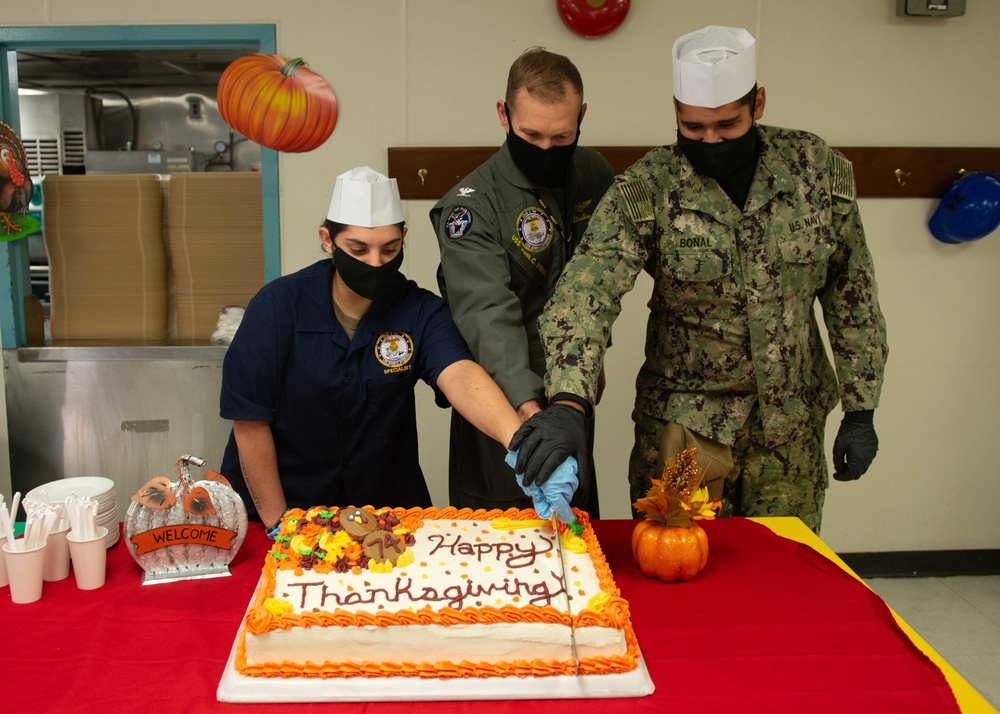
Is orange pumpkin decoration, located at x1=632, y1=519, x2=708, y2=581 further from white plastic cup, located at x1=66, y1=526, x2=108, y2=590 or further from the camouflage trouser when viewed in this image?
white plastic cup, located at x1=66, y1=526, x2=108, y2=590

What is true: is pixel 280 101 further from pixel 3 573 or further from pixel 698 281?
pixel 3 573

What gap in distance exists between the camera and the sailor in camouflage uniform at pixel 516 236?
1.87m

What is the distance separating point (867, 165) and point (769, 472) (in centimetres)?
172

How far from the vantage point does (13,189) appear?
2877mm

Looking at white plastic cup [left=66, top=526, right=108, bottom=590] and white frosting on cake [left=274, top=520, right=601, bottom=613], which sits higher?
white frosting on cake [left=274, top=520, right=601, bottom=613]

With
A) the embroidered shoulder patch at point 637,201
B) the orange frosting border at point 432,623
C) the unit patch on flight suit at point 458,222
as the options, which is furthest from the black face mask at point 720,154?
the orange frosting border at point 432,623

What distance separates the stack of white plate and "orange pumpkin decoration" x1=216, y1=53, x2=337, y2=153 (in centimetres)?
178

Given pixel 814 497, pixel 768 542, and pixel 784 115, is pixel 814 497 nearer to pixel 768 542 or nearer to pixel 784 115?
pixel 768 542

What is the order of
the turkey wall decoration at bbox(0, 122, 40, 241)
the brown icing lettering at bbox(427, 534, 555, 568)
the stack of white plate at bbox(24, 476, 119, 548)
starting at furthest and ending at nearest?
1. the turkey wall decoration at bbox(0, 122, 40, 241)
2. the stack of white plate at bbox(24, 476, 119, 548)
3. the brown icing lettering at bbox(427, 534, 555, 568)

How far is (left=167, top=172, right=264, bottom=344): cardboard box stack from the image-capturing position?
3.23 m

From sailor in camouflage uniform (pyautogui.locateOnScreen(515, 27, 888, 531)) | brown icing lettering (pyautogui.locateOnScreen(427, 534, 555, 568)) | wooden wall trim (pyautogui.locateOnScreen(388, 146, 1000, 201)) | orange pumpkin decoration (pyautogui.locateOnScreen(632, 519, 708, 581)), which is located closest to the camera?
brown icing lettering (pyautogui.locateOnScreen(427, 534, 555, 568))

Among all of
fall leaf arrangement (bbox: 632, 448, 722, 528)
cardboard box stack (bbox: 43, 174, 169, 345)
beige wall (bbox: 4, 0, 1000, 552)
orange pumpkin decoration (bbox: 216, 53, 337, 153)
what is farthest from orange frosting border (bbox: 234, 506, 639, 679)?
cardboard box stack (bbox: 43, 174, 169, 345)

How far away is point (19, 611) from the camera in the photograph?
4.65 feet

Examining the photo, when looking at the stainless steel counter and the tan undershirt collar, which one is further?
the stainless steel counter
